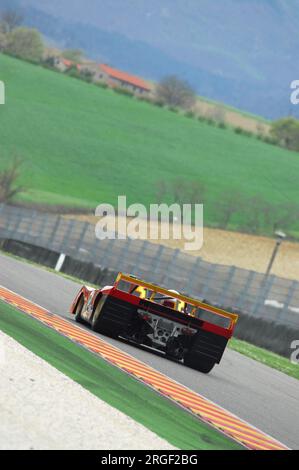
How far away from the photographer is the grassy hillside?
94.9 m

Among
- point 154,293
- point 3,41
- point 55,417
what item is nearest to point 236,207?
point 154,293

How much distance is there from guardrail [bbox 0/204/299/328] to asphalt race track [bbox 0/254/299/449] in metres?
7.61

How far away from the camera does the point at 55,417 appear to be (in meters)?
8.73

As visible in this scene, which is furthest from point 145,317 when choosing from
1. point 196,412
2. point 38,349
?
point 196,412

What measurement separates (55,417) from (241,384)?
776cm

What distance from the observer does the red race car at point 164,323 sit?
15633 mm

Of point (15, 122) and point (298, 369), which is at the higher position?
point (15, 122)

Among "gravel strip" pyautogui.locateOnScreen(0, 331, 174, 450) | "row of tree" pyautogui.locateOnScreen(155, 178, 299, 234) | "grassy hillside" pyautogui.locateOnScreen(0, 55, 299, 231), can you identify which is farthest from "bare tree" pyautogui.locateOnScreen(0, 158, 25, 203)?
"gravel strip" pyautogui.locateOnScreen(0, 331, 174, 450)

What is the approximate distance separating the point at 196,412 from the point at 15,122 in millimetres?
92173

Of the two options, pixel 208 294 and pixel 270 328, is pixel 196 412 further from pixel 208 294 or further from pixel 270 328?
pixel 208 294

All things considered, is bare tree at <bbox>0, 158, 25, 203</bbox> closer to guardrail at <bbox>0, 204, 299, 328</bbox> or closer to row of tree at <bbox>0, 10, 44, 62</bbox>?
guardrail at <bbox>0, 204, 299, 328</bbox>

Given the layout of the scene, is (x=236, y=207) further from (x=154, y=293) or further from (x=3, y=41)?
(x=3, y=41)

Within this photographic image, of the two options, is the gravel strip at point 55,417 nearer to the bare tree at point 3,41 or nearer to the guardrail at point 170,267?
the guardrail at point 170,267

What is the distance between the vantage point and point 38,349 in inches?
500
